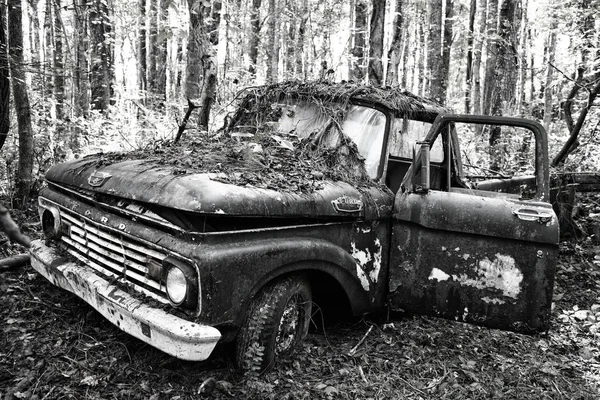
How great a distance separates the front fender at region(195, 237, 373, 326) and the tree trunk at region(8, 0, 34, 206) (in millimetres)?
3601

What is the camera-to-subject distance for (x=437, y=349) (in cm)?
350

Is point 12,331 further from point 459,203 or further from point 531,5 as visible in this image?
point 531,5

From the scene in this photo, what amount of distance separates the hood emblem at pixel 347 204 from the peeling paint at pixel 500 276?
872 millimetres

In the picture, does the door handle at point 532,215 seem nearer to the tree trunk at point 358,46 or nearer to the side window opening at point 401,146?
the side window opening at point 401,146

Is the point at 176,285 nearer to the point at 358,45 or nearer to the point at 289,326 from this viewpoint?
the point at 289,326

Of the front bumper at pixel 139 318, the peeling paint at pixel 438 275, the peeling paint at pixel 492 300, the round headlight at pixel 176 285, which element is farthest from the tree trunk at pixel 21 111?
the peeling paint at pixel 492 300

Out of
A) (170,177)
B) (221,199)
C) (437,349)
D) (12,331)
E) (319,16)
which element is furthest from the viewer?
(319,16)

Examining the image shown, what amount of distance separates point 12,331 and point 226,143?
197 cm

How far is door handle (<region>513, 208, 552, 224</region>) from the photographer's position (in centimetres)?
312

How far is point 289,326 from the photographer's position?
3.10m

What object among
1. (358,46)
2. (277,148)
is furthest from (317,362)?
(358,46)

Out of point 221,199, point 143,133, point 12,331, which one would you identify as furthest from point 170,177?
point 143,133

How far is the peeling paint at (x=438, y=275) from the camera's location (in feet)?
10.8

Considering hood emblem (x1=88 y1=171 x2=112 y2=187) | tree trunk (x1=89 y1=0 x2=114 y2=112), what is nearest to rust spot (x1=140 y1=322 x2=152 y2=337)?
hood emblem (x1=88 y1=171 x2=112 y2=187)
